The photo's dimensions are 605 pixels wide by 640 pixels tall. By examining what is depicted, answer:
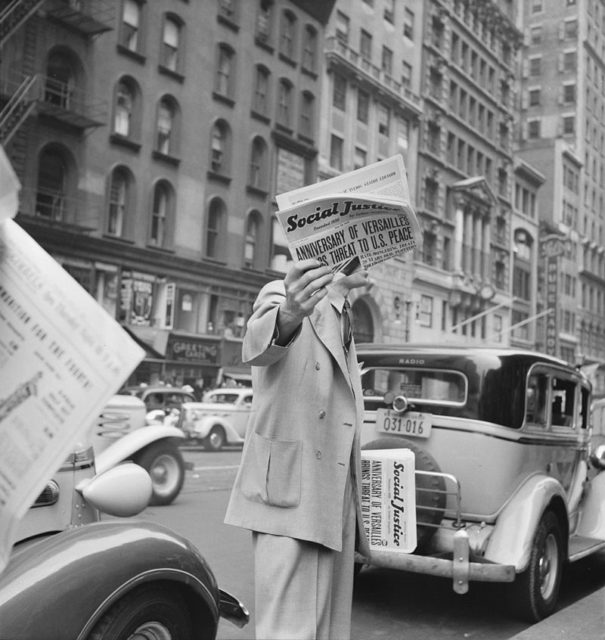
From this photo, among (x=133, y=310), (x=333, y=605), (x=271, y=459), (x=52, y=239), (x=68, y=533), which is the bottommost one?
(x=333, y=605)

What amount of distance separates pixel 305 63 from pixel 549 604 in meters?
31.4

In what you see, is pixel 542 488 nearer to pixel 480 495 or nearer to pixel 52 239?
pixel 480 495

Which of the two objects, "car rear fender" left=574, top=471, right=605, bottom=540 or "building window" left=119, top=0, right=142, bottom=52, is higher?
"building window" left=119, top=0, right=142, bottom=52

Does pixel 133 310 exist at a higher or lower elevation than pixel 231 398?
higher

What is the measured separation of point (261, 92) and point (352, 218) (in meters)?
30.1

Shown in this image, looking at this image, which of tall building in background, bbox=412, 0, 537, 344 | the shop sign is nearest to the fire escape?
the shop sign

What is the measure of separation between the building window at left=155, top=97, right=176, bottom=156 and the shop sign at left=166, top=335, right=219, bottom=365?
21.6 feet

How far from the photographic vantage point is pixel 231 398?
20031 millimetres

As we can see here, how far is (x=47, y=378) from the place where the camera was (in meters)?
1.18

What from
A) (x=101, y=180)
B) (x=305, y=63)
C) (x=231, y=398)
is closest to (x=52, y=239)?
(x=101, y=180)

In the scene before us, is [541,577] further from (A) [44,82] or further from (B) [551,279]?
(B) [551,279]

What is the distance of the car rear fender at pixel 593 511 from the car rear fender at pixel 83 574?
160 inches

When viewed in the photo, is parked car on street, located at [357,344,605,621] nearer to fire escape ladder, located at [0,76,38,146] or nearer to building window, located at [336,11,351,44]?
fire escape ladder, located at [0,76,38,146]

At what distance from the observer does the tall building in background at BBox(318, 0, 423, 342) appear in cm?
3550
